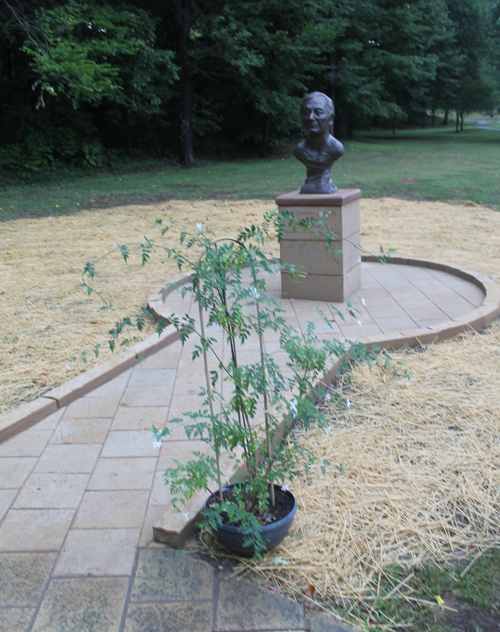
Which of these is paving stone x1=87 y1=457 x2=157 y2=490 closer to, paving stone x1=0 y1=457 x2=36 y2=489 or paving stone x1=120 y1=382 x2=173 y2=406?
paving stone x1=0 y1=457 x2=36 y2=489

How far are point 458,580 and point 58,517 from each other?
167cm

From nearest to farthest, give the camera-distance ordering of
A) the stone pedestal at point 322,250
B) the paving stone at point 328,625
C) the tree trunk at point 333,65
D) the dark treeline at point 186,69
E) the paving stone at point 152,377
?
1. the paving stone at point 328,625
2. the paving stone at point 152,377
3. the stone pedestal at point 322,250
4. the dark treeline at point 186,69
5. the tree trunk at point 333,65

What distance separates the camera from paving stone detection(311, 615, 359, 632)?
190 cm

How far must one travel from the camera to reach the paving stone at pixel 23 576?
6.68 ft

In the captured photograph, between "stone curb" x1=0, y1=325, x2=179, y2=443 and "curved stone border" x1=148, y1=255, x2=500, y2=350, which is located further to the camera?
"curved stone border" x1=148, y1=255, x2=500, y2=350

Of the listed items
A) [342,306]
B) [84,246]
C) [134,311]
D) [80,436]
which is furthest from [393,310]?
[84,246]

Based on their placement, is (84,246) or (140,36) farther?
(140,36)

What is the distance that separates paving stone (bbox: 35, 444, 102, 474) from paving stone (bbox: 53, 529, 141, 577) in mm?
502

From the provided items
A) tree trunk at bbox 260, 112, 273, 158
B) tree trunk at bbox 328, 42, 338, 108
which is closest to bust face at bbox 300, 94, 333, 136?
tree trunk at bbox 260, 112, 273, 158

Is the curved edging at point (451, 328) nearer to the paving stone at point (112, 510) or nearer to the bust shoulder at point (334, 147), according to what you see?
the bust shoulder at point (334, 147)

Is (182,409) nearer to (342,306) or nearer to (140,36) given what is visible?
(342,306)

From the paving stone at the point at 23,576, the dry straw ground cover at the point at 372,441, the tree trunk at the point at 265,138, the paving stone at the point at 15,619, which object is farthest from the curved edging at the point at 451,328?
the tree trunk at the point at 265,138

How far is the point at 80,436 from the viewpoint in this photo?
3168 mm

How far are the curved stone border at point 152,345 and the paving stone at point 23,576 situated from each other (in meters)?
1.04
